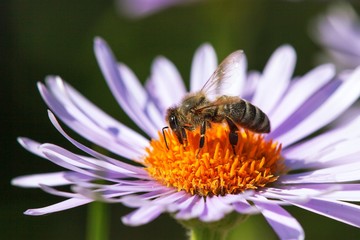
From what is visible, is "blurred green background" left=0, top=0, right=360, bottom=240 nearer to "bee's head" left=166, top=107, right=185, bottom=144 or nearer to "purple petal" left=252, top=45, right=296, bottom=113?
"purple petal" left=252, top=45, right=296, bottom=113

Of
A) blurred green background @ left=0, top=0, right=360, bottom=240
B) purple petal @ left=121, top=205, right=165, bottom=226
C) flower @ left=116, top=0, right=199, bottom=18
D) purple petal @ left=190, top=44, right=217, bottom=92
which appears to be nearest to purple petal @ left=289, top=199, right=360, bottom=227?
purple petal @ left=121, top=205, right=165, bottom=226

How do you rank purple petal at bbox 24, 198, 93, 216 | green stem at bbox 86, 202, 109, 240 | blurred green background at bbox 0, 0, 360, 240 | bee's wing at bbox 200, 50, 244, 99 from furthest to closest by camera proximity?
blurred green background at bbox 0, 0, 360, 240 → bee's wing at bbox 200, 50, 244, 99 → green stem at bbox 86, 202, 109, 240 → purple petal at bbox 24, 198, 93, 216

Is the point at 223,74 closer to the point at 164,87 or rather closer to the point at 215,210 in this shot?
the point at 164,87

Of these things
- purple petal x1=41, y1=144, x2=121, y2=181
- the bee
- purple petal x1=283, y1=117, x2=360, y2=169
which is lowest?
purple petal x1=41, y1=144, x2=121, y2=181

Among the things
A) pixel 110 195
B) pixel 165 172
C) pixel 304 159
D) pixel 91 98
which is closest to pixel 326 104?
pixel 304 159

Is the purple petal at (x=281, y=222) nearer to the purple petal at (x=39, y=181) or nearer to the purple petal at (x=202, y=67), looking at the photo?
the purple petal at (x=39, y=181)

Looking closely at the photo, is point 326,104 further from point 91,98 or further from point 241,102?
point 91,98

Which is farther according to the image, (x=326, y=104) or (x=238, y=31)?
(x=238, y=31)

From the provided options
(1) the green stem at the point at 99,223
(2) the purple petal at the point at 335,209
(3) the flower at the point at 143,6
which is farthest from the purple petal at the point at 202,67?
(3) the flower at the point at 143,6

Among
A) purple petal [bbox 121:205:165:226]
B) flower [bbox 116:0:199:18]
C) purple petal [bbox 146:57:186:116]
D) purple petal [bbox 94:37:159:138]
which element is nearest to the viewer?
purple petal [bbox 121:205:165:226]
